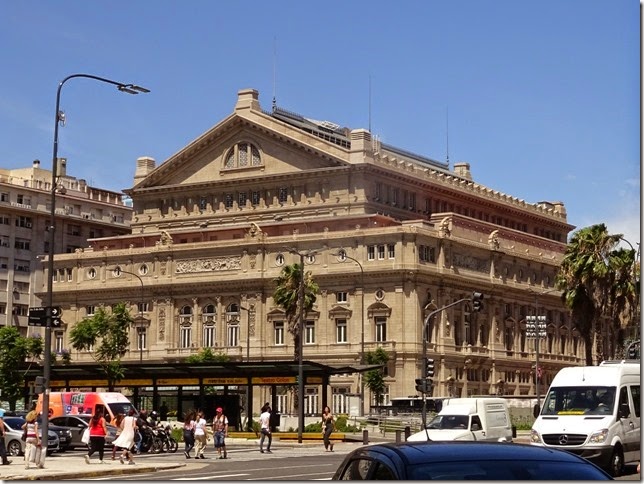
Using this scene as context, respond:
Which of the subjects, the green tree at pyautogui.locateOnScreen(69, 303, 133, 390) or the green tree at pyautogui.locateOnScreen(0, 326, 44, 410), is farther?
the green tree at pyautogui.locateOnScreen(69, 303, 133, 390)

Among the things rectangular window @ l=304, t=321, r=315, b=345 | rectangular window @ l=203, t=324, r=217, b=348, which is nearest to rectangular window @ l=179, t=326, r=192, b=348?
rectangular window @ l=203, t=324, r=217, b=348

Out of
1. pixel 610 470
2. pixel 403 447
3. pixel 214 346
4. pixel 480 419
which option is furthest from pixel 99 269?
pixel 403 447

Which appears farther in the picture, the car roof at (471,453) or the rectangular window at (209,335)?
the rectangular window at (209,335)

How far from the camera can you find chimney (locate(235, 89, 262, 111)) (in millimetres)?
117125

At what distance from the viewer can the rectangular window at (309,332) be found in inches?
3984

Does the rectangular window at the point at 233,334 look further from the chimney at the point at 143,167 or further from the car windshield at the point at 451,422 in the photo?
the car windshield at the point at 451,422

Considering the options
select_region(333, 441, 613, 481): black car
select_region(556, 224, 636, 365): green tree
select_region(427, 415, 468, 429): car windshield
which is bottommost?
select_region(427, 415, 468, 429): car windshield

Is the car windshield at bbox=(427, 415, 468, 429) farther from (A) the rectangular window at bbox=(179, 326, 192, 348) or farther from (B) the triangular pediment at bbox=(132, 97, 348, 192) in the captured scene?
(B) the triangular pediment at bbox=(132, 97, 348, 192)

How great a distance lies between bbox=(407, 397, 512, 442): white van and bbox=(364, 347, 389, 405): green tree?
159 ft

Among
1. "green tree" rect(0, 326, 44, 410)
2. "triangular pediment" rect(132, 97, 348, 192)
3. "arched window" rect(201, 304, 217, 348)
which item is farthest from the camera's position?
"triangular pediment" rect(132, 97, 348, 192)

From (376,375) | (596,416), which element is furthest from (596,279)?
(596,416)

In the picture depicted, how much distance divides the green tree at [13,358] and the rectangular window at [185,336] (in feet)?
40.8

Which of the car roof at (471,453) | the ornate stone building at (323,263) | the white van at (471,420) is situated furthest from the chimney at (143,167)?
the car roof at (471,453)

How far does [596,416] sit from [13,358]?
3152 inches
